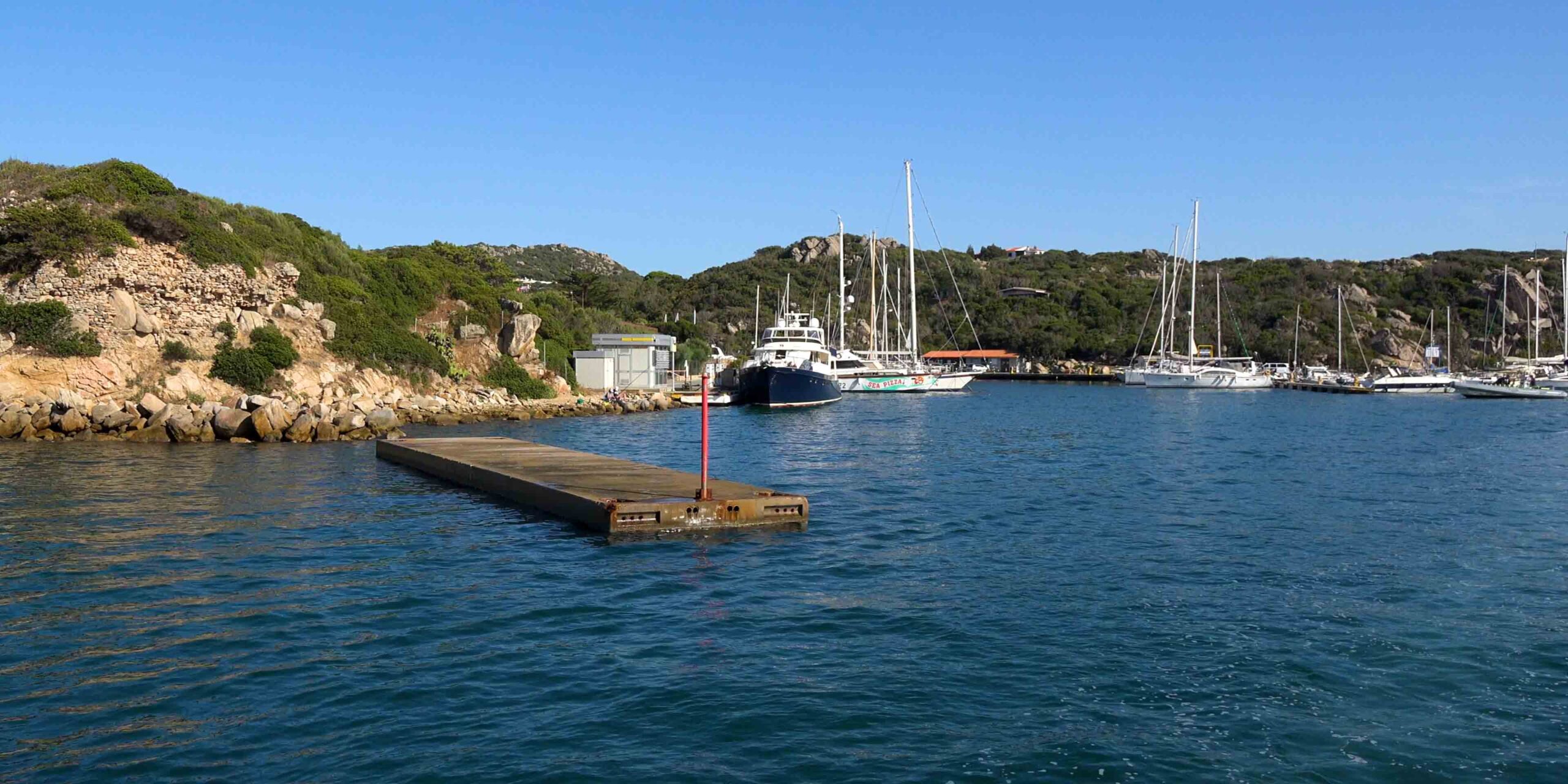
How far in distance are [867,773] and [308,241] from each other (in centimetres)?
5831

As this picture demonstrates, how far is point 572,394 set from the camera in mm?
64312

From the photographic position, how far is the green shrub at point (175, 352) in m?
44.5

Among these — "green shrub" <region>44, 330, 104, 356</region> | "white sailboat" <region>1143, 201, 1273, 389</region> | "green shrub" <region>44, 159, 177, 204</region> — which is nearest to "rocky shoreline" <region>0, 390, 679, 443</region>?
"green shrub" <region>44, 330, 104, 356</region>

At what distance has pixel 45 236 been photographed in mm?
45375

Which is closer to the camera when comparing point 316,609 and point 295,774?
point 295,774

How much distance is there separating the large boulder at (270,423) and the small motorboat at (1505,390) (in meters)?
84.7

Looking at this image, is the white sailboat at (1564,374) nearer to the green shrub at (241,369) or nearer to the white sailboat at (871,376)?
the white sailboat at (871,376)

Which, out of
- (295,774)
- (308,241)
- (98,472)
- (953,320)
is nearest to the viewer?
(295,774)

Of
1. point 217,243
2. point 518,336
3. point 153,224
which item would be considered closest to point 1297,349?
point 518,336

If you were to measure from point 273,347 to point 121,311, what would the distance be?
5.79 m

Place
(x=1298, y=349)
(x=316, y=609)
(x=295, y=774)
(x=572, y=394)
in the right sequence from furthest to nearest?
(x=1298, y=349)
(x=572, y=394)
(x=316, y=609)
(x=295, y=774)

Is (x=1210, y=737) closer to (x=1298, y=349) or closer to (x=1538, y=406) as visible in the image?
(x=1538, y=406)

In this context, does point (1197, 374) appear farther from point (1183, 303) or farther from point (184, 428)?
point (184, 428)

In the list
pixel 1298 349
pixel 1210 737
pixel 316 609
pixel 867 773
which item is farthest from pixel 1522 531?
pixel 1298 349
